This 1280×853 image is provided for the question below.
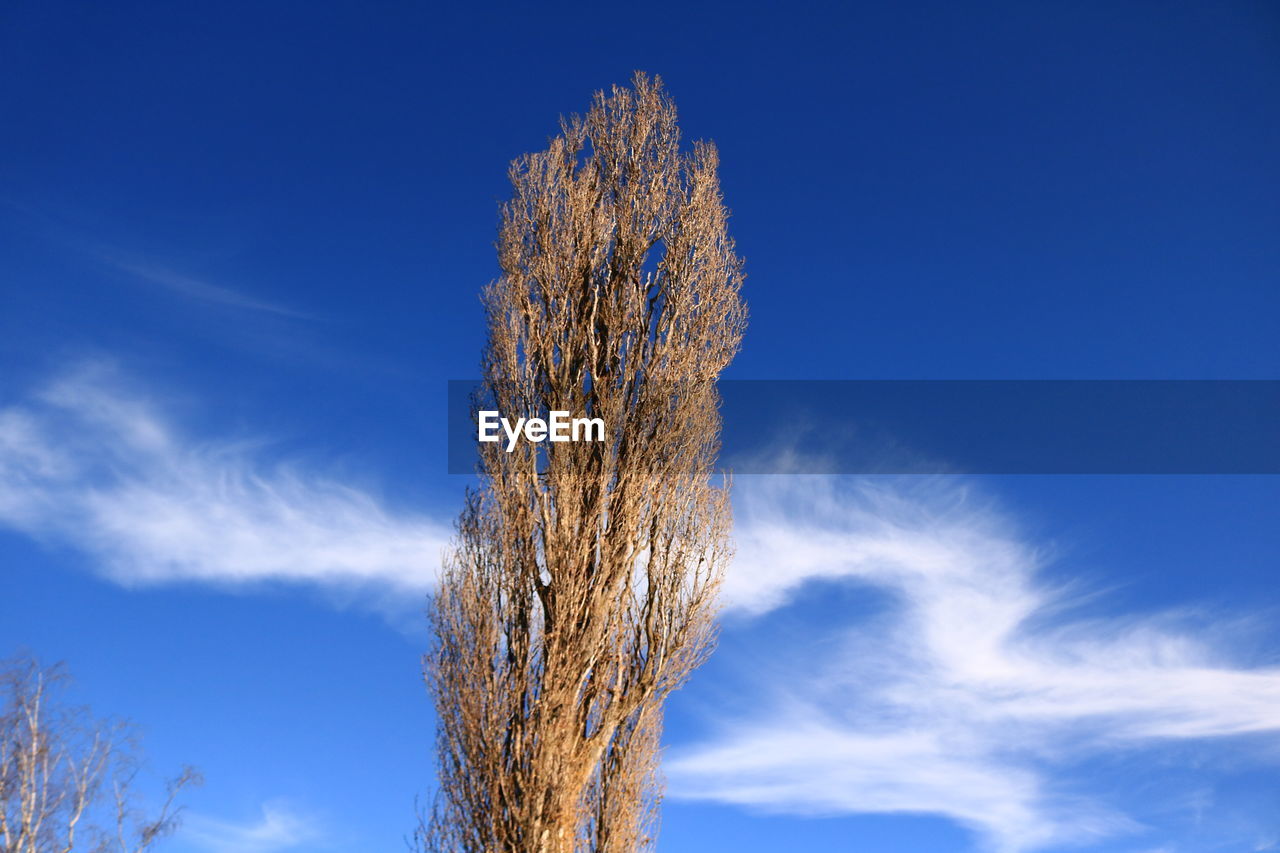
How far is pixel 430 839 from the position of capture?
8633mm

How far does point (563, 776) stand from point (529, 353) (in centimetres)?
394

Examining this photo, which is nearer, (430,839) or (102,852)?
(430,839)

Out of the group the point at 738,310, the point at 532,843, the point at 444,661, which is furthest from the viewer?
the point at 738,310

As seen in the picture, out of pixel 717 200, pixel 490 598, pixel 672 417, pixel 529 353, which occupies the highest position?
pixel 717 200

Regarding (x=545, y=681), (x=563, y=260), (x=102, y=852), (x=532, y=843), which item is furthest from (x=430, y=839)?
(x=563, y=260)

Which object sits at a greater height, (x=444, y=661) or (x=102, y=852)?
(x=444, y=661)

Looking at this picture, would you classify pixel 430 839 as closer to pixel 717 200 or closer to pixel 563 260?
pixel 563 260

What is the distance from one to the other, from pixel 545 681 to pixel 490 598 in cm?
89

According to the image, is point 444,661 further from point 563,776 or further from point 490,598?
point 563,776

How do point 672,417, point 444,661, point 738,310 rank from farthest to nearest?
1. point 738,310
2. point 672,417
3. point 444,661

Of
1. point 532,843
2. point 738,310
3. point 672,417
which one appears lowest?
point 532,843

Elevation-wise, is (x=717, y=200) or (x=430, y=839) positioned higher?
(x=717, y=200)

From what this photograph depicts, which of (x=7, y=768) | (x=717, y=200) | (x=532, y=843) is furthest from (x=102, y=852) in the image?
(x=717, y=200)

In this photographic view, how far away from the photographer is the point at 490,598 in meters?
9.25
